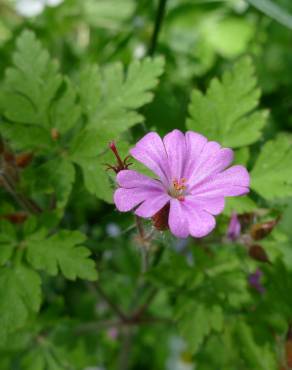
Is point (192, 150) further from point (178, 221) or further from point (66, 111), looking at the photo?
point (66, 111)

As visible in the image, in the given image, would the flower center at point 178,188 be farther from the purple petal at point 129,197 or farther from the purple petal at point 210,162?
the purple petal at point 129,197

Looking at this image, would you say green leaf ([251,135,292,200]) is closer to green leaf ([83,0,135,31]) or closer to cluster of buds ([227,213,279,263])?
cluster of buds ([227,213,279,263])

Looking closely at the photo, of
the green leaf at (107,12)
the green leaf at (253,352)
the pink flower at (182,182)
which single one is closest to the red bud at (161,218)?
the pink flower at (182,182)

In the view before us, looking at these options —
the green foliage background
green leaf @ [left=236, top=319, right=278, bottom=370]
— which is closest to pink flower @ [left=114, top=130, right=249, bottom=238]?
the green foliage background

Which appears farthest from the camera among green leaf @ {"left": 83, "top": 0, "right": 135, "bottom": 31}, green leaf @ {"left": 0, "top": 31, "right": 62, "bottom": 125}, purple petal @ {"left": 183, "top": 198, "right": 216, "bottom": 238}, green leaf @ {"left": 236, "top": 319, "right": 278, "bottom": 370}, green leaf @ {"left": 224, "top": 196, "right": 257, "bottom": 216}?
green leaf @ {"left": 83, "top": 0, "right": 135, "bottom": 31}

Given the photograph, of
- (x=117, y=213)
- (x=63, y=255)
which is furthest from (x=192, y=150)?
(x=63, y=255)

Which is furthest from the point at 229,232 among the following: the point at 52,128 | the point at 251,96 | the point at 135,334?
the point at 135,334

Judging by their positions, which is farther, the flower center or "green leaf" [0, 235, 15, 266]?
"green leaf" [0, 235, 15, 266]
